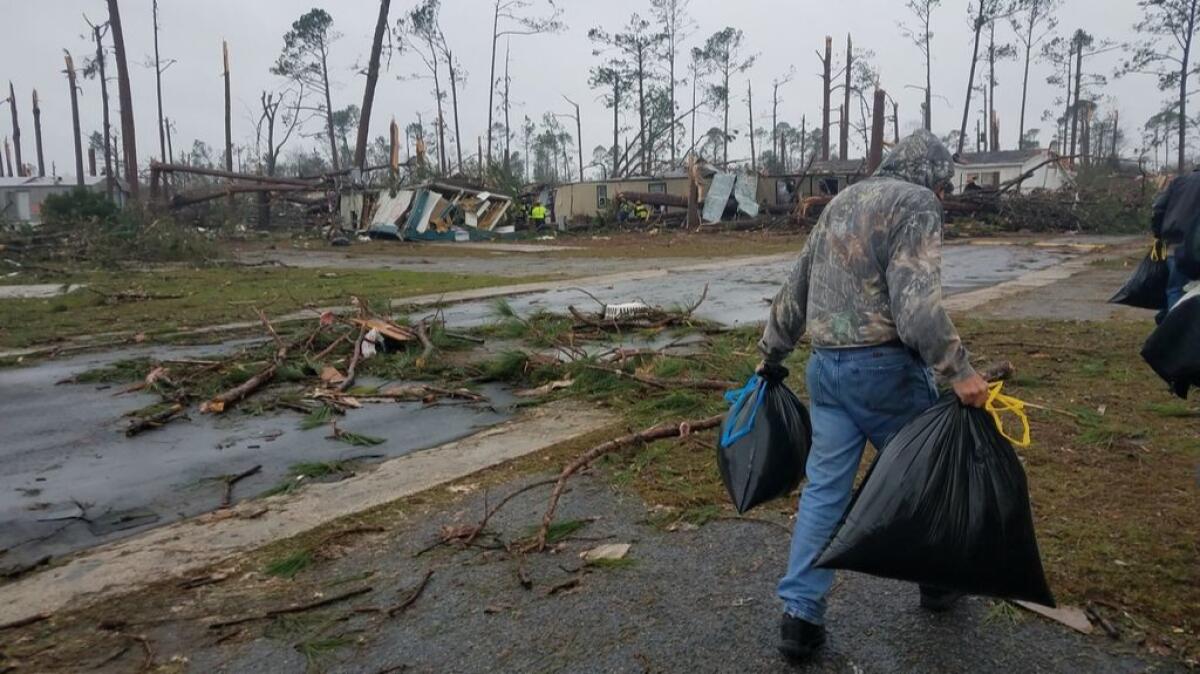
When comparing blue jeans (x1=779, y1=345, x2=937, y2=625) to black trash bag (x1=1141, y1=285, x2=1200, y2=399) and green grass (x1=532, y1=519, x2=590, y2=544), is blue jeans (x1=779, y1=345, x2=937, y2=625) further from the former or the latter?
green grass (x1=532, y1=519, x2=590, y2=544)

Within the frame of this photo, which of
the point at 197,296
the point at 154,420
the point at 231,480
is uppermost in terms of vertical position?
the point at 197,296

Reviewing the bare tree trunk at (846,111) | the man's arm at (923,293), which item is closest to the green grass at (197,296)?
the man's arm at (923,293)

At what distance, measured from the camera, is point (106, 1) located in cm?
3198

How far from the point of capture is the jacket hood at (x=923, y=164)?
2.80m

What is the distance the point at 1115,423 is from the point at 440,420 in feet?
14.3

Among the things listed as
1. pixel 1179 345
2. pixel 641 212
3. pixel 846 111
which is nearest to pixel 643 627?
pixel 1179 345

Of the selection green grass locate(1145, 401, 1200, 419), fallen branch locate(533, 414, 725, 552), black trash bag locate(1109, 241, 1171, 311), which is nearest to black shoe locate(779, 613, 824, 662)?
fallen branch locate(533, 414, 725, 552)

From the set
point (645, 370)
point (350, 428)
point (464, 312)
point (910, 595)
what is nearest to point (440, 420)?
point (350, 428)

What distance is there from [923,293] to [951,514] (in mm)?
634

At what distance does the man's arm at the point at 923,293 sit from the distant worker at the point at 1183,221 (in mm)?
1406

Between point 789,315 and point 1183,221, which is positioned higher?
point 1183,221

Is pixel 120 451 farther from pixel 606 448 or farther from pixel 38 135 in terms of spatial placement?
pixel 38 135

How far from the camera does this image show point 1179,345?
312cm

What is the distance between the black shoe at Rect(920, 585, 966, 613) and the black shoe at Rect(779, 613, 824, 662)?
0.50 meters
